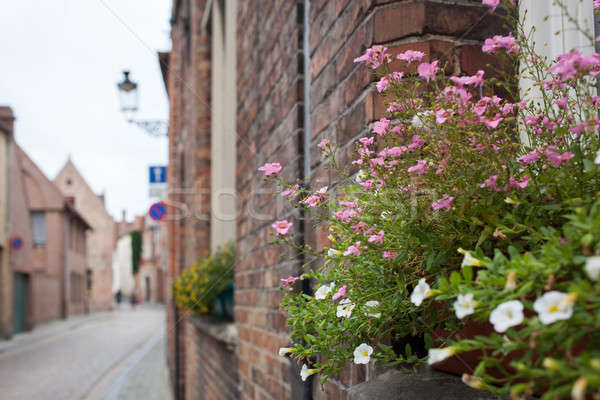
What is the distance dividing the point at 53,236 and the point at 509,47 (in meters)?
30.4

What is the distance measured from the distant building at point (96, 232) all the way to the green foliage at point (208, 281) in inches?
1531

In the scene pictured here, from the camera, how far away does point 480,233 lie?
95 centimetres

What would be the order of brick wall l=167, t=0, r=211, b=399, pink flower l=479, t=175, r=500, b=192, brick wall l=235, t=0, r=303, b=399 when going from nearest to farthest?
pink flower l=479, t=175, r=500, b=192 < brick wall l=235, t=0, r=303, b=399 < brick wall l=167, t=0, r=211, b=399

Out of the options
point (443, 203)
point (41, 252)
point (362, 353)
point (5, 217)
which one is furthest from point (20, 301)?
point (443, 203)

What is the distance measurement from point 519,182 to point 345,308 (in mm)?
412

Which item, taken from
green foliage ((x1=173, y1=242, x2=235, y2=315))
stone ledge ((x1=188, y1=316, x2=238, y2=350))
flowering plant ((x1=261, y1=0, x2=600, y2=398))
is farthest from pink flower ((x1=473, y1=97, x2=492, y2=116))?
green foliage ((x1=173, y1=242, x2=235, y2=315))

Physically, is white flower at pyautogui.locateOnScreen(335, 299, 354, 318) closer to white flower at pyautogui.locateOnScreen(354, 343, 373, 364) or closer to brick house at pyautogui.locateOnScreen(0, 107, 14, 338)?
white flower at pyautogui.locateOnScreen(354, 343, 373, 364)

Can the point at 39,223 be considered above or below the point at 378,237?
above

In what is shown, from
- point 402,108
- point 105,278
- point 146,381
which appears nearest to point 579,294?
point 402,108

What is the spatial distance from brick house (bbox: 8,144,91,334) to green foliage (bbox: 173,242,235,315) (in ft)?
53.8

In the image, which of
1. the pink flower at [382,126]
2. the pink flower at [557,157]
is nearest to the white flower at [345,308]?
the pink flower at [382,126]

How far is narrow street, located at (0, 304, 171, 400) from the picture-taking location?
8812 mm

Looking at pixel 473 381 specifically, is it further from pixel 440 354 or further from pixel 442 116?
pixel 442 116

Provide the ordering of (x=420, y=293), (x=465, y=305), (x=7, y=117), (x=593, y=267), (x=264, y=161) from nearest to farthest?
(x=593, y=267)
(x=465, y=305)
(x=420, y=293)
(x=264, y=161)
(x=7, y=117)
